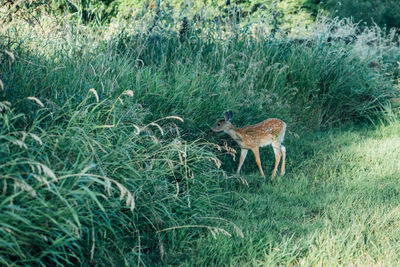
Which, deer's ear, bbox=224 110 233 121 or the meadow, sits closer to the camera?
the meadow

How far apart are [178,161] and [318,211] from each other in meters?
1.44

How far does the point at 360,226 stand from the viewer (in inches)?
146

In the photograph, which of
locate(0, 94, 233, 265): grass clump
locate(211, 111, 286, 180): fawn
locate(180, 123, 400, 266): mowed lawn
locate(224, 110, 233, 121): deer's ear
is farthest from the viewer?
locate(211, 111, 286, 180): fawn

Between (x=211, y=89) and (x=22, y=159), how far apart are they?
10.5ft

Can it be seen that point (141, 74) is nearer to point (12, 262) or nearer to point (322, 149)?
point (322, 149)

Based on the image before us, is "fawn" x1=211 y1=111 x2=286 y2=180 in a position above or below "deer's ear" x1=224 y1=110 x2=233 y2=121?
below

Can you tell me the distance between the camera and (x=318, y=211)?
4266 mm

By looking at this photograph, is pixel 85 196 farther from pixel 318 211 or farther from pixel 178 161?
pixel 318 211

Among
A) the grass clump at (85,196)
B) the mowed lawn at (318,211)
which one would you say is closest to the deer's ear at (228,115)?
the mowed lawn at (318,211)

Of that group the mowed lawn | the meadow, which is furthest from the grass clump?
the mowed lawn

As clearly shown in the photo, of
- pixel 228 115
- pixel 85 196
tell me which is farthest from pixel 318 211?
pixel 85 196

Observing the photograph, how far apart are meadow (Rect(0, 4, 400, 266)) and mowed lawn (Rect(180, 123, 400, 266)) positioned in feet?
0.06

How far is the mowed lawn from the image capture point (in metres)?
3.29

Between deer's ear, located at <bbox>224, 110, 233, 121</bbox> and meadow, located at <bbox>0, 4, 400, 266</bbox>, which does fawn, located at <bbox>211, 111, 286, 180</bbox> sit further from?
meadow, located at <bbox>0, 4, 400, 266</bbox>
